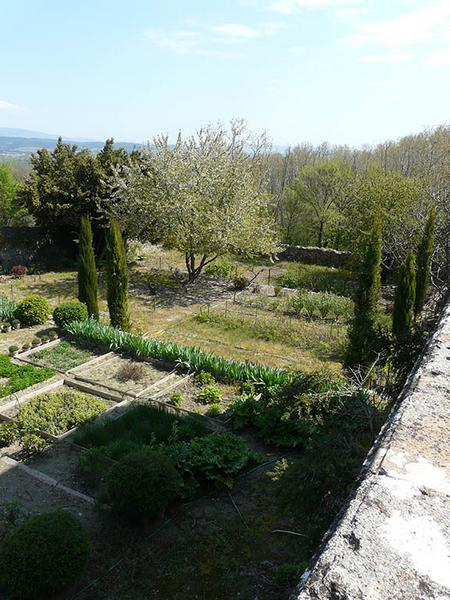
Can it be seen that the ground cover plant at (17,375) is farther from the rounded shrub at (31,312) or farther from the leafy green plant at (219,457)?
the leafy green plant at (219,457)

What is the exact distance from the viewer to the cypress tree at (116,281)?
41.0 ft

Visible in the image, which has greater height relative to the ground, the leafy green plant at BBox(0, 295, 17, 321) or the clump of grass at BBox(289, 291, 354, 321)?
the leafy green plant at BBox(0, 295, 17, 321)

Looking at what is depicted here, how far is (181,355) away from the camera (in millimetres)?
9969

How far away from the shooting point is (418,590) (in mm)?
1254

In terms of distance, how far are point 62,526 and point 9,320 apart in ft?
30.4

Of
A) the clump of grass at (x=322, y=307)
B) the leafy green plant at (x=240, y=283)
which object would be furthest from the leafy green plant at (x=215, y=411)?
the leafy green plant at (x=240, y=283)

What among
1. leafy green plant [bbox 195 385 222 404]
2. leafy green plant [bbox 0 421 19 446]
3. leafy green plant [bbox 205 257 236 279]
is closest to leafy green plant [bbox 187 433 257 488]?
leafy green plant [bbox 195 385 222 404]

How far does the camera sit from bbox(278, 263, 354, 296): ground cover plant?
1808 centimetres

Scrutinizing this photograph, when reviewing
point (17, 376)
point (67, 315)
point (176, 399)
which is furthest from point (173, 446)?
point (67, 315)

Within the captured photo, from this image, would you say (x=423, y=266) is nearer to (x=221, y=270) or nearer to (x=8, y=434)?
(x=221, y=270)

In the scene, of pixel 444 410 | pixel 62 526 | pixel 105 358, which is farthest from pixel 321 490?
pixel 105 358

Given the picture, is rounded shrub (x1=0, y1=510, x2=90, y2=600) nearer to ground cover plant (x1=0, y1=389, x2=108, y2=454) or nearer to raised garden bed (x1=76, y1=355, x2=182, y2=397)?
ground cover plant (x1=0, y1=389, x2=108, y2=454)

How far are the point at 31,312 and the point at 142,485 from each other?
857 centimetres

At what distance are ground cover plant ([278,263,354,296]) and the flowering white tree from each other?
1.67 m
